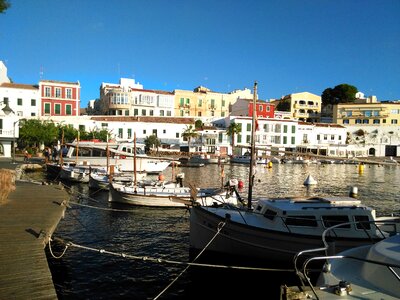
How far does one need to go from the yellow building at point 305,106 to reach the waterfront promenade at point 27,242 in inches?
4305

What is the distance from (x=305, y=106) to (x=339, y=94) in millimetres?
19230

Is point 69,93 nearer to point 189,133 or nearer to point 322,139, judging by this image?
point 189,133

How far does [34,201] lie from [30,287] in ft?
36.0

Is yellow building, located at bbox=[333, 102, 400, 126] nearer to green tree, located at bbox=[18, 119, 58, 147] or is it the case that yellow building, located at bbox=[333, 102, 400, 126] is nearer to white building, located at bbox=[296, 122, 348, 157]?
white building, located at bbox=[296, 122, 348, 157]

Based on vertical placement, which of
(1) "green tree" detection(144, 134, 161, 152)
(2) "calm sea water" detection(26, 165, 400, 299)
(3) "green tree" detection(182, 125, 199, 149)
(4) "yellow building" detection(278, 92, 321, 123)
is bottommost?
(2) "calm sea water" detection(26, 165, 400, 299)

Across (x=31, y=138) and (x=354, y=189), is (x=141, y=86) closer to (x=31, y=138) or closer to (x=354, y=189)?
(x=31, y=138)

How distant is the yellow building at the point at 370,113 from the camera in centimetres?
11331

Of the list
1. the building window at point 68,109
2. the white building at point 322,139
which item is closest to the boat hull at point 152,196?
the building window at point 68,109

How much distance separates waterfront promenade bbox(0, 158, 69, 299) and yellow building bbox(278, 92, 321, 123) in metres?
109

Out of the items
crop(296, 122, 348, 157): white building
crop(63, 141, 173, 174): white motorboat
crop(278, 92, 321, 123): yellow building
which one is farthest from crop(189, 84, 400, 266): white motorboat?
crop(278, 92, 321, 123): yellow building

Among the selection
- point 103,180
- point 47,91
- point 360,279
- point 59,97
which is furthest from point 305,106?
point 360,279

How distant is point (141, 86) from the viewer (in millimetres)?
106375

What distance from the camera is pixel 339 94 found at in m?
132

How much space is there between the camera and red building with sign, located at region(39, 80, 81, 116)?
77312 millimetres
